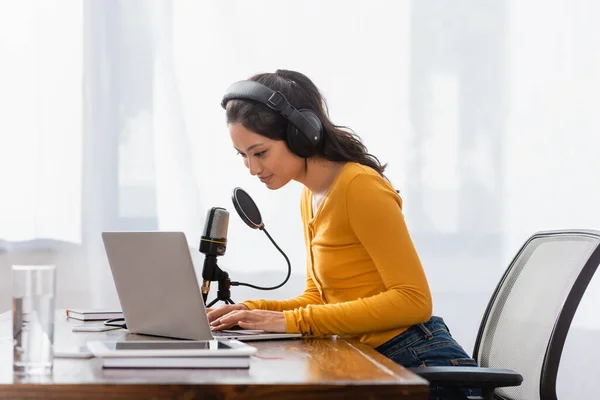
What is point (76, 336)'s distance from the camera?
1.43m

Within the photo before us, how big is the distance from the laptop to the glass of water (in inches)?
10.1

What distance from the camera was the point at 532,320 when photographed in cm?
166

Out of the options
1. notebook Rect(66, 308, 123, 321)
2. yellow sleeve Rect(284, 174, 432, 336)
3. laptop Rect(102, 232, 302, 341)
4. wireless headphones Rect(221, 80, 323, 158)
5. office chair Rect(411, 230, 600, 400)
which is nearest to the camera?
laptop Rect(102, 232, 302, 341)

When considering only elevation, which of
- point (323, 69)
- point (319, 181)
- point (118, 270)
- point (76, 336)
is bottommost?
point (76, 336)

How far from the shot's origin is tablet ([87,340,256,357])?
3.31ft

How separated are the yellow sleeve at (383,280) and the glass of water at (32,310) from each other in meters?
0.53

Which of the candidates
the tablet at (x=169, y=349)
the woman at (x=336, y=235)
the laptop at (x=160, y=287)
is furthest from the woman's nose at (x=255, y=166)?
the tablet at (x=169, y=349)

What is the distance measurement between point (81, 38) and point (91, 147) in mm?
399

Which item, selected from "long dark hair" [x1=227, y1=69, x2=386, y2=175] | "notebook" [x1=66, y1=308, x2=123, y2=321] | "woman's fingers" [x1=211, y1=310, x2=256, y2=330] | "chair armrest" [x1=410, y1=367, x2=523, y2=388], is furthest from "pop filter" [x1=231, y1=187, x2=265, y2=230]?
"chair armrest" [x1=410, y1=367, x2=523, y2=388]

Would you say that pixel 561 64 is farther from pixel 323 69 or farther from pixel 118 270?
pixel 118 270

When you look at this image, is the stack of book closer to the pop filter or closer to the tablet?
the tablet

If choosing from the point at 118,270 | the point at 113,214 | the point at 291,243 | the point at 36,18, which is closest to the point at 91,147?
the point at 113,214

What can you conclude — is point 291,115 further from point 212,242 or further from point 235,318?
point 235,318

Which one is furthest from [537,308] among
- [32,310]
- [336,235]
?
[32,310]
